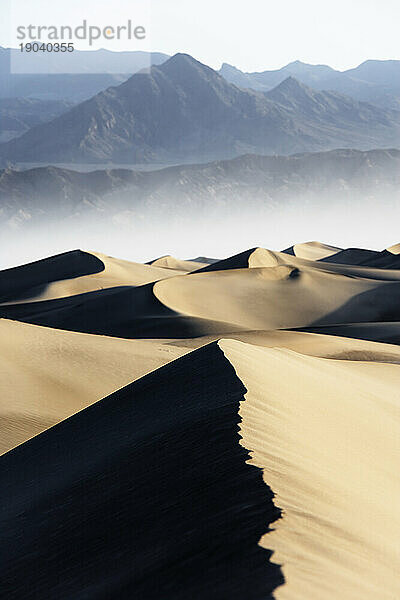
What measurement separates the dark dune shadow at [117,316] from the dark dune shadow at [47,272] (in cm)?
845

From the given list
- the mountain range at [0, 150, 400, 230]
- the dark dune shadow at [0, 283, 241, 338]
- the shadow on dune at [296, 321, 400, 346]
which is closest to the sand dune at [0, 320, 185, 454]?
the shadow on dune at [296, 321, 400, 346]

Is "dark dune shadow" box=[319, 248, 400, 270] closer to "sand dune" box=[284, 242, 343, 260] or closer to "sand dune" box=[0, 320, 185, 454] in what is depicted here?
"sand dune" box=[284, 242, 343, 260]

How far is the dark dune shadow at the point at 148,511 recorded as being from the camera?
2.87m

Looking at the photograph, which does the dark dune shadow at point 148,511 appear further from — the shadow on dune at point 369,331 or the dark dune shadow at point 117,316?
the dark dune shadow at point 117,316

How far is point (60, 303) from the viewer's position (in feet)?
93.5

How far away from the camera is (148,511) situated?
369 cm

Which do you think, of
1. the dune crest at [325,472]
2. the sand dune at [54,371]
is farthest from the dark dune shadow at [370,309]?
the dune crest at [325,472]

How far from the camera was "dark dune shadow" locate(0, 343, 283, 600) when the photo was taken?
2.87 m

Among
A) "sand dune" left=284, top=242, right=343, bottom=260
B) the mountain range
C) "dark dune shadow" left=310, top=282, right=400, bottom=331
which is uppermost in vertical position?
the mountain range

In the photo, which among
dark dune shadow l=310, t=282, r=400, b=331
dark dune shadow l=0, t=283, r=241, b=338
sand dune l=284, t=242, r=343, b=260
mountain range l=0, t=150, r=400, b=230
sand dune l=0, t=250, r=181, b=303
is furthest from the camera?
mountain range l=0, t=150, r=400, b=230

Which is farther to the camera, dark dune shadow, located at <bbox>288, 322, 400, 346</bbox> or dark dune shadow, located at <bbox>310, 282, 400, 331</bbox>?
dark dune shadow, located at <bbox>310, 282, 400, 331</bbox>

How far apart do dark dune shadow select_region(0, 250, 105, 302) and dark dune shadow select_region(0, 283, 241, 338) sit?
8.45m

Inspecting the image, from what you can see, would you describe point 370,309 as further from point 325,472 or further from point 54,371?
point 325,472

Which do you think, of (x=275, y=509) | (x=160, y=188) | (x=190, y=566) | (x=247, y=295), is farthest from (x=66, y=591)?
(x=160, y=188)
